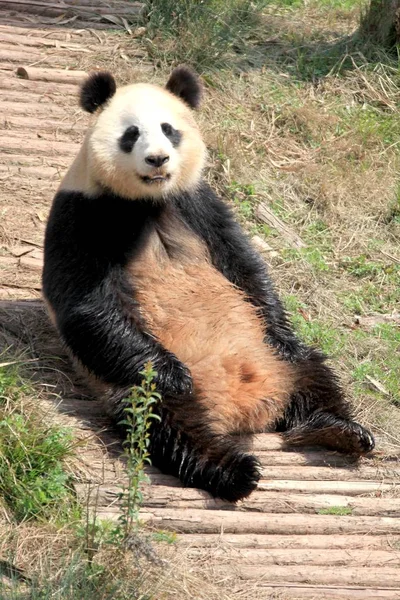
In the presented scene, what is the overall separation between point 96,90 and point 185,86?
1.72 feet

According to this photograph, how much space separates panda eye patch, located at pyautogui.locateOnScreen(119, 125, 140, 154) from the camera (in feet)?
17.5

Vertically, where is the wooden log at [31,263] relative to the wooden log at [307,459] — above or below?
below

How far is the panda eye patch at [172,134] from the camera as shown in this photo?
5.47 meters

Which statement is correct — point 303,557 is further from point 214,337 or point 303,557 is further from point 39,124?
point 39,124

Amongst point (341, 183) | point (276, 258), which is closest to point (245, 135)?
point (341, 183)

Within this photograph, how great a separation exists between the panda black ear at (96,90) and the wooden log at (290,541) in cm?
242

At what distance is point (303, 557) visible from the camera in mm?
4438

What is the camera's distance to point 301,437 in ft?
17.2

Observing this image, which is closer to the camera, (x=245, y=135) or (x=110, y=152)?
(x=110, y=152)

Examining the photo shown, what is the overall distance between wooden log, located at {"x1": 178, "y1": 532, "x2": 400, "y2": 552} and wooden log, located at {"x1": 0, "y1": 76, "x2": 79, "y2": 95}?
489cm

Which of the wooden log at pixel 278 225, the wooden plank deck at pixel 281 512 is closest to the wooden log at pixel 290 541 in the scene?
the wooden plank deck at pixel 281 512

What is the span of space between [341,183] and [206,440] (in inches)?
153

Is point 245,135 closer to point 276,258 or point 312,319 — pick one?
point 276,258

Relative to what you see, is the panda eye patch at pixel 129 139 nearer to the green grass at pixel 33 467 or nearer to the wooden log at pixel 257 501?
the green grass at pixel 33 467
